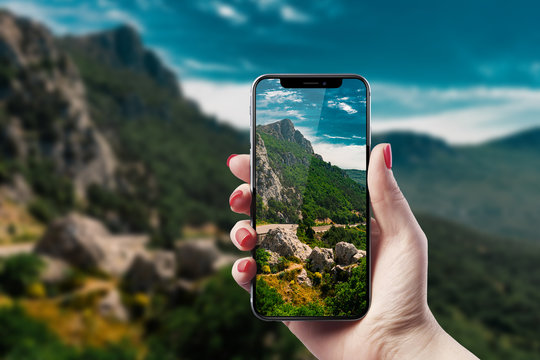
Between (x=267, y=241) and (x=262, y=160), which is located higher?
(x=262, y=160)

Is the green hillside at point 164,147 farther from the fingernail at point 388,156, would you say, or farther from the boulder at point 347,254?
the fingernail at point 388,156

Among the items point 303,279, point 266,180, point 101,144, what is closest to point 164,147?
point 101,144

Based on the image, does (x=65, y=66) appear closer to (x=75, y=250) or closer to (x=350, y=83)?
(x=75, y=250)

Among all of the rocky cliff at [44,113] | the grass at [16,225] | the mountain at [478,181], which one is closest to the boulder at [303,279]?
the grass at [16,225]

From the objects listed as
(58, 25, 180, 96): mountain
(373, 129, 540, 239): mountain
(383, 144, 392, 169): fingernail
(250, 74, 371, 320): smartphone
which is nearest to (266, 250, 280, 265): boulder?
(250, 74, 371, 320): smartphone

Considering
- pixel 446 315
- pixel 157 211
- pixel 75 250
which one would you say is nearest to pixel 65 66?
pixel 157 211

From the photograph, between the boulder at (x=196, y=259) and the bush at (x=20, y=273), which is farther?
the bush at (x=20, y=273)
